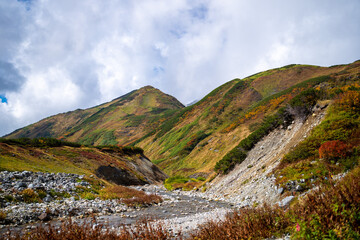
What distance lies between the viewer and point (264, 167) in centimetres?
2028

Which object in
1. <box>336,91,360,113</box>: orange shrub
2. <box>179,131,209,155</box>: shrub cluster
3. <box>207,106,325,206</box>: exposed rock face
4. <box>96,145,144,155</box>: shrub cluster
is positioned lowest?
<box>207,106,325,206</box>: exposed rock face

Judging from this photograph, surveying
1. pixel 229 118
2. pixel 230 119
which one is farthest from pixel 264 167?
pixel 229 118

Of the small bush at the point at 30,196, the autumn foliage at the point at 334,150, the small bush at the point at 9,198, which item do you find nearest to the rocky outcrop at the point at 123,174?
the small bush at the point at 30,196

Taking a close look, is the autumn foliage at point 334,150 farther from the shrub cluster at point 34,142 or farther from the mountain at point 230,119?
the shrub cluster at point 34,142

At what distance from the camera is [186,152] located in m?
89.4

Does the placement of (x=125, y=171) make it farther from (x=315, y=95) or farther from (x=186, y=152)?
(x=186, y=152)

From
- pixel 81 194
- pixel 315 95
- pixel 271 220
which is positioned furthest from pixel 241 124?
pixel 271 220

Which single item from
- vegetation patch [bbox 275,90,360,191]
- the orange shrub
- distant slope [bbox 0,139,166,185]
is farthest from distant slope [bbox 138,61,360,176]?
the orange shrub

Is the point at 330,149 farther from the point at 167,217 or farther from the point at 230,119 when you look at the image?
the point at 230,119

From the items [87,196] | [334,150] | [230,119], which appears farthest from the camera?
[230,119]

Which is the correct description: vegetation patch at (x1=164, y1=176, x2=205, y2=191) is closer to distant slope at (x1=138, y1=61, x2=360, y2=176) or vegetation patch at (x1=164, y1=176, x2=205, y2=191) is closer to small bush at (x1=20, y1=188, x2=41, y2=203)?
distant slope at (x1=138, y1=61, x2=360, y2=176)

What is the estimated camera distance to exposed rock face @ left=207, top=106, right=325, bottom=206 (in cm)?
1580

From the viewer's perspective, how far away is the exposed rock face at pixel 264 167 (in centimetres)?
1580

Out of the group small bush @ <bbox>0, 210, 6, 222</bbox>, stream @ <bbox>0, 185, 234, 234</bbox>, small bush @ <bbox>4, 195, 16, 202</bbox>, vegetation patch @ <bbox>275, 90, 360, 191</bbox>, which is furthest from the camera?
small bush @ <bbox>4, 195, 16, 202</bbox>
